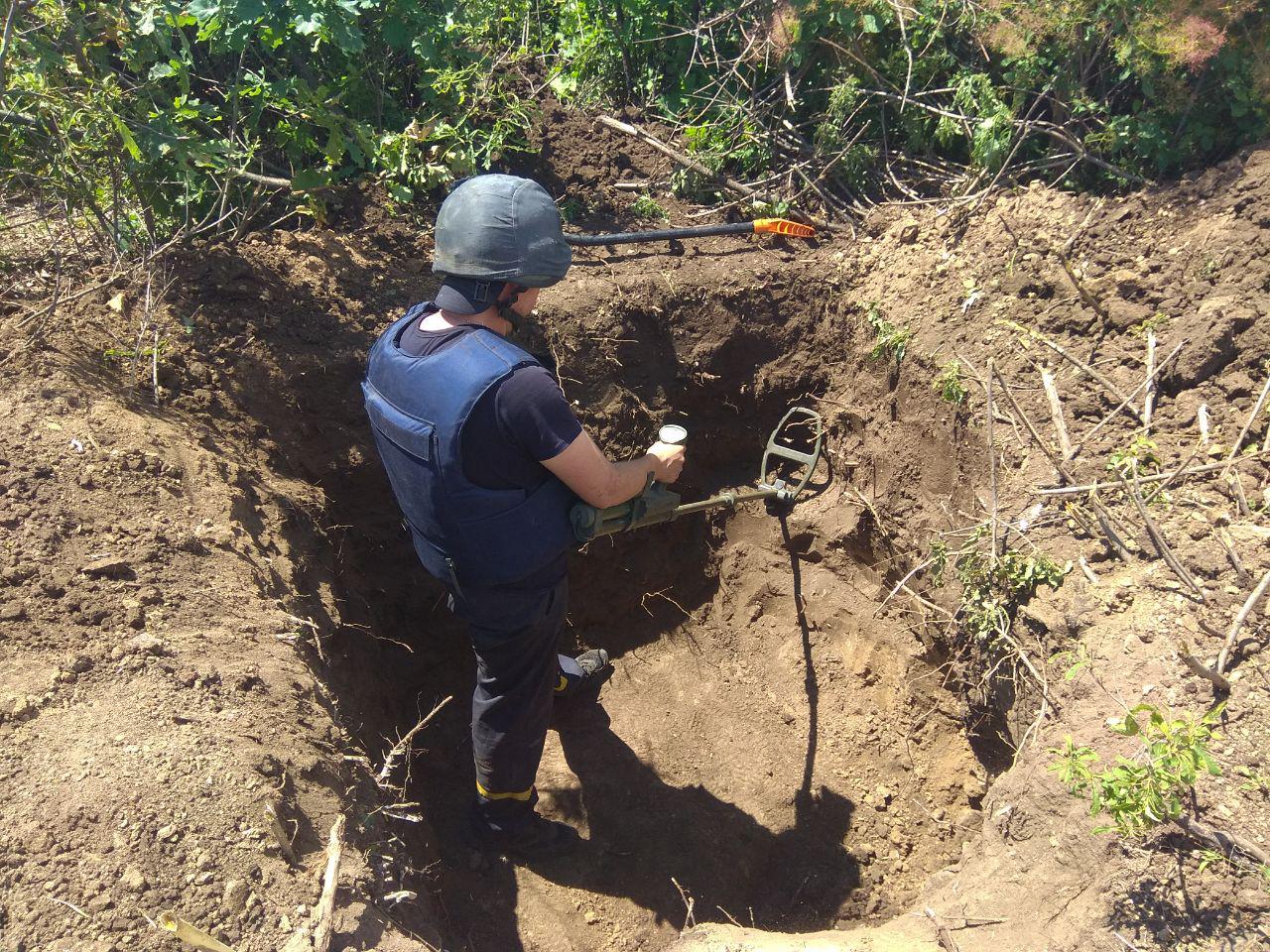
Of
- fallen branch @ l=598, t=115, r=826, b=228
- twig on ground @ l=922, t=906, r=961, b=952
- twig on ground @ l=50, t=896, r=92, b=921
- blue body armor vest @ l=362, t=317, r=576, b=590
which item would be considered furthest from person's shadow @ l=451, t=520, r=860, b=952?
fallen branch @ l=598, t=115, r=826, b=228

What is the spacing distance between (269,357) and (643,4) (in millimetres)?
2852

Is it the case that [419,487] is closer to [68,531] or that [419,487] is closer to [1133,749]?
[68,531]

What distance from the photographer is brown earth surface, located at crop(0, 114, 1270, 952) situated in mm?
1981

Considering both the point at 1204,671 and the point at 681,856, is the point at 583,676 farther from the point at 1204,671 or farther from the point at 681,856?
the point at 1204,671

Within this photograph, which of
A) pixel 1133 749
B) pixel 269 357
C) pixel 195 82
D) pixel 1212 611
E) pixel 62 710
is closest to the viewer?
pixel 62 710

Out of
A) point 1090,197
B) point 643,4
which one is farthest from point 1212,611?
point 643,4

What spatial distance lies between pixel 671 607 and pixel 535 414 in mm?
2332

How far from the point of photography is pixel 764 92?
437 centimetres

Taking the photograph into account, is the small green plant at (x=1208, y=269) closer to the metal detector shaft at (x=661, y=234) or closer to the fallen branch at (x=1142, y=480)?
the fallen branch at (x=1142, y=480)

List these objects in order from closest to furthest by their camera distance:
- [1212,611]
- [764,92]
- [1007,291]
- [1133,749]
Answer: [1133,749]
[1212,611]
[1007,291]
[764,92]

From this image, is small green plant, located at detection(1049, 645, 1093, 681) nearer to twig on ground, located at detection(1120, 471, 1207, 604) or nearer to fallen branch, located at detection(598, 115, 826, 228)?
twig on ground, located at detection(1120, 471, 1207, 604)

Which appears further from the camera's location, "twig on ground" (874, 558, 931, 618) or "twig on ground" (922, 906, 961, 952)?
"twig on ground" (874, 558, 931, 618)

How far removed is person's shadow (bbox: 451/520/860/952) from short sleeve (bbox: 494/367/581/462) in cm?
186

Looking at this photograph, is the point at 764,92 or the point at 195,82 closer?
the point at 195,82
